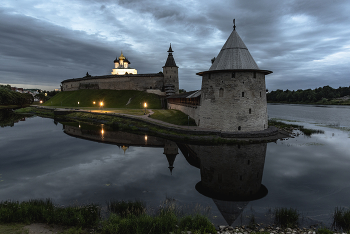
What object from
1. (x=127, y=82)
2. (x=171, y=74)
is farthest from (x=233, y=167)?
(x=127, y=82)

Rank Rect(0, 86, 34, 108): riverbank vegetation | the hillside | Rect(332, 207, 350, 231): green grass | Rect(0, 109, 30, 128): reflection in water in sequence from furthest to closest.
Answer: Rect(0, 86, 34, 108): riverbank vegetation, the hillside, Rect(0, 109, 30, 128): reflection in water, Rect(332, 207, 350, 231): green grass

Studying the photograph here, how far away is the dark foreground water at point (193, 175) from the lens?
26.2ft

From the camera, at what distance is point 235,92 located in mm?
18781

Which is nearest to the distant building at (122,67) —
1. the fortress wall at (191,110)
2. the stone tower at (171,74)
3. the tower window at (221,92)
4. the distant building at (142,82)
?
the distant building at (142,82)

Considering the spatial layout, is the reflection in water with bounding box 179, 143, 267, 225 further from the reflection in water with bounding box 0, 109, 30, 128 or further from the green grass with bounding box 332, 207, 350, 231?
the reflection in water with bounding box 0, 109, 30, 128

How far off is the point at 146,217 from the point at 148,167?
6111mm

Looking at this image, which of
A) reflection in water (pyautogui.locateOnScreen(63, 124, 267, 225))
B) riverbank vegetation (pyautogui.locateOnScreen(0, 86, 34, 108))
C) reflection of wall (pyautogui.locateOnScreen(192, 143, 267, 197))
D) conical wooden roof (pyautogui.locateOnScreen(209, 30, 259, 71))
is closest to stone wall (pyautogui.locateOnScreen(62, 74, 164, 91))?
riverbank vegetation (pyautogui.locateOnScreen(0, 86, 34, 108))

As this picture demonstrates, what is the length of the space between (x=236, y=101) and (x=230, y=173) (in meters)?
9.56

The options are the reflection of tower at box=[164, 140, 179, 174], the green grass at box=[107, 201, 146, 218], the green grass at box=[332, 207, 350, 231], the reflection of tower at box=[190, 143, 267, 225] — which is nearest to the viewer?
the green grass at box=[332, 207, 350, 231]

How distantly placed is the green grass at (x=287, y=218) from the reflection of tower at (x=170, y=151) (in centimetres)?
604

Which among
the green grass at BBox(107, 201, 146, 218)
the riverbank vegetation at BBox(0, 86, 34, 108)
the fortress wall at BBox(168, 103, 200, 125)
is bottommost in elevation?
the green grass at BBox(107, 201, 146, 218)

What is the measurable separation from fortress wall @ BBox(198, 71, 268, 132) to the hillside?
2752 centimetres

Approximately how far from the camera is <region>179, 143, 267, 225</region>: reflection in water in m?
8.06

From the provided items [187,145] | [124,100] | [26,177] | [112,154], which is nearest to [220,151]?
[187,145]
